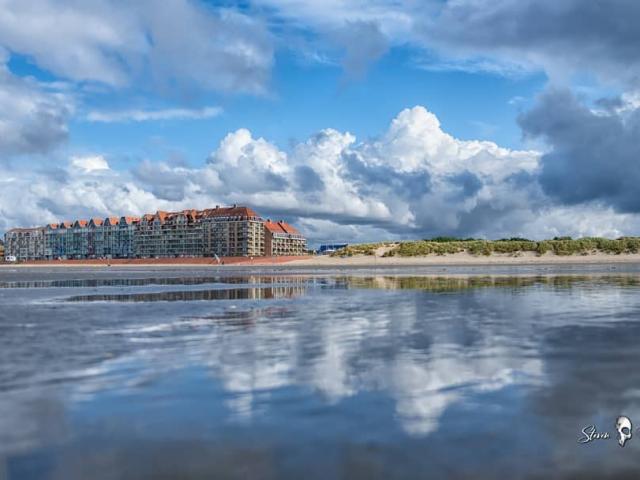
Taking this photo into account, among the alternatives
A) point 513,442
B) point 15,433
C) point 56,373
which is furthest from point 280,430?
point 56,373

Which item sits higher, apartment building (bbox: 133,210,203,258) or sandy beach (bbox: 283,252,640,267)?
apartment building (bbox: 133,210,203,258)

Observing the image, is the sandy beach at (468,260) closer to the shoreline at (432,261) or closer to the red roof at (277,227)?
the shoreline at (432,261)

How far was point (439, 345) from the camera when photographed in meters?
13.8

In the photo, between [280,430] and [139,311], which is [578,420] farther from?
[139,311]

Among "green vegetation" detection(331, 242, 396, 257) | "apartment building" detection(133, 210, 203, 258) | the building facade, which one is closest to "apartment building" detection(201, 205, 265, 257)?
the building facade

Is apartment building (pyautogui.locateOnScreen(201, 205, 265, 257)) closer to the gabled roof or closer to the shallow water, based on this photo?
the gabled roof

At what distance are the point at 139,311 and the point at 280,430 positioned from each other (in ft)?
57.4
